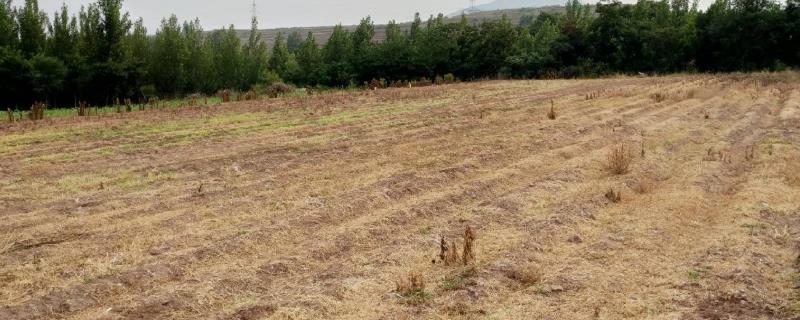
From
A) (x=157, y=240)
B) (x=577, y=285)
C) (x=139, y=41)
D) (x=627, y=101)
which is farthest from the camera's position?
(x=139, y=41)

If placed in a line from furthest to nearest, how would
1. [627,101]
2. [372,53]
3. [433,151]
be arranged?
[372,53], [627,101], [433,151]

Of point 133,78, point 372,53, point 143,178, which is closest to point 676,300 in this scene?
point 143,178

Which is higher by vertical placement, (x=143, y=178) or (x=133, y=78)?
(x=133, y=78)

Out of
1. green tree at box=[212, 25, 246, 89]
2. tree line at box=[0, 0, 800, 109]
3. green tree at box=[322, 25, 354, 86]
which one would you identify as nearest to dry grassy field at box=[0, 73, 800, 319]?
tree line at box=[0, 0, 800, 109]

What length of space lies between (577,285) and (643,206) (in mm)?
2933

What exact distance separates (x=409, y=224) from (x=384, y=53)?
40.6 m

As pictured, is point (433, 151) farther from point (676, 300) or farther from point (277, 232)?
point (676, 300)

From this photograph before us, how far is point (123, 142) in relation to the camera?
1416cm

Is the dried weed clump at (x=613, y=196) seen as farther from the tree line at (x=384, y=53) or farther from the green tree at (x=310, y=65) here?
the green tree at (x=310, y=65)

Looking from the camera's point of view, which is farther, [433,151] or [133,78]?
[133,78]

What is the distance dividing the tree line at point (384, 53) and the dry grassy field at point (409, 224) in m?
21.3

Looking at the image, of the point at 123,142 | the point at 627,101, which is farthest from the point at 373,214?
the point at 627,101

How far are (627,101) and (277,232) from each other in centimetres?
1626

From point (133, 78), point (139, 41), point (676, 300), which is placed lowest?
point (676, 300)
